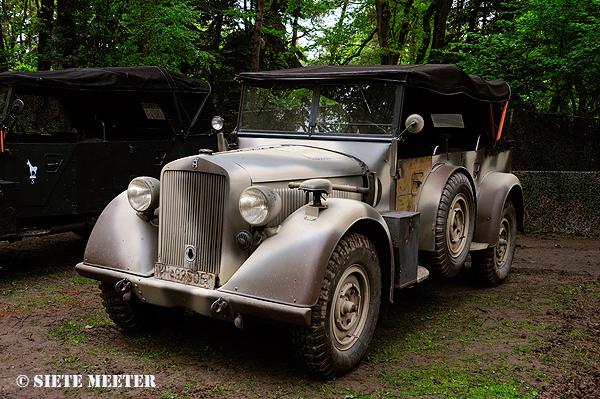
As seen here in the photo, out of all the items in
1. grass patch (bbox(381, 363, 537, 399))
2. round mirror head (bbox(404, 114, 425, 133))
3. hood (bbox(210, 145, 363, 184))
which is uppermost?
round mirror head (bbox(404, 114, 425, 133))

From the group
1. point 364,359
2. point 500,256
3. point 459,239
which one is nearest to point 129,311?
point 364,359

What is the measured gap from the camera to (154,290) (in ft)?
12.5

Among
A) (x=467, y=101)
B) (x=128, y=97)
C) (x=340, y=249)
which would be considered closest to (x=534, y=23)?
(x=467, y=101)

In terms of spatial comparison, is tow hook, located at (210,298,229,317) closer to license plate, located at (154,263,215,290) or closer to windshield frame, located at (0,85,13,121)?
license plate, located at (154,263,215,290)

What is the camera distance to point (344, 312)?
12.6 feet

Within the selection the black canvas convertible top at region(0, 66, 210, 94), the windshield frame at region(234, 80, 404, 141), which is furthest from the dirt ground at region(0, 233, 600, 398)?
the black canvas convertible top at region(0, 66, 210, 94)

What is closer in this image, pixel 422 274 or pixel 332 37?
pixel 422 274

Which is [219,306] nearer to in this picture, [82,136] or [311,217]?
[311,217]

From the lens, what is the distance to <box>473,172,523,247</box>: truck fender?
5770 millimetres

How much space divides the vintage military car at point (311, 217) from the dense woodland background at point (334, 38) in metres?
2.73

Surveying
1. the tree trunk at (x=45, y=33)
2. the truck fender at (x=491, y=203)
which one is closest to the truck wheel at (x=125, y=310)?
the truck fender at (x=491, y=203)

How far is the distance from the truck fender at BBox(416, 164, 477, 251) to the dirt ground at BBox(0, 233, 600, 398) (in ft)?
2.44

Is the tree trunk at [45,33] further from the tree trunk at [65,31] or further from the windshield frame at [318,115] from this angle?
the windshield frame at [318,115]
